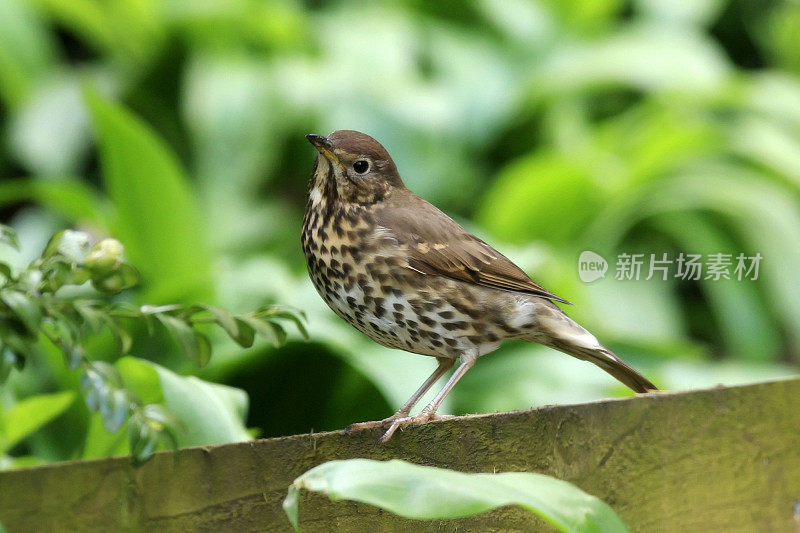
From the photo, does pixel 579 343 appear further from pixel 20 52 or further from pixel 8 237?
pixel 20 52

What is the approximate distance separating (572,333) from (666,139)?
2.41m

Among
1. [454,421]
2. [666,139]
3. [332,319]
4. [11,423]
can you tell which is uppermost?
[666,139]

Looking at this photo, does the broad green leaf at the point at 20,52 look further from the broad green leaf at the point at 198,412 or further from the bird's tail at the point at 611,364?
the bird's tail at the point at 611,364

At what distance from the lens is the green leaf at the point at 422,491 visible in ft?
3.06

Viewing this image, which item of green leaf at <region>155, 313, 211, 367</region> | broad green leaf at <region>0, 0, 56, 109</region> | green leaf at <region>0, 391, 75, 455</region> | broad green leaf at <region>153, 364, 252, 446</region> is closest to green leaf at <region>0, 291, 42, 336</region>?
green leaf at <region>155, 313, 211, 367</region>

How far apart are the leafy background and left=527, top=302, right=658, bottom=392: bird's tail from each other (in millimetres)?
983

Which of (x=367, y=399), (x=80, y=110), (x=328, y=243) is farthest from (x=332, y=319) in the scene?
(x=80, y=110)

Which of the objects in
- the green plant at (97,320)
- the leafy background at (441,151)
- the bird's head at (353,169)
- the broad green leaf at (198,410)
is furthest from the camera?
the leafy background at (441,151)

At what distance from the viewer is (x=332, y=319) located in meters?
2.55

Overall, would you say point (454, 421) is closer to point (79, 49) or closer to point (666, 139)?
point (666, 139)

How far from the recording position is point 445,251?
138 cm

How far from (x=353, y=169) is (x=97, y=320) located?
40 cm

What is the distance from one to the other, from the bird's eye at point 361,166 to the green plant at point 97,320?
0.71 feet

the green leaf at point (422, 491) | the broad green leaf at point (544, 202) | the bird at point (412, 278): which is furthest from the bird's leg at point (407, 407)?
the broad green leaf at point (544, 202)
